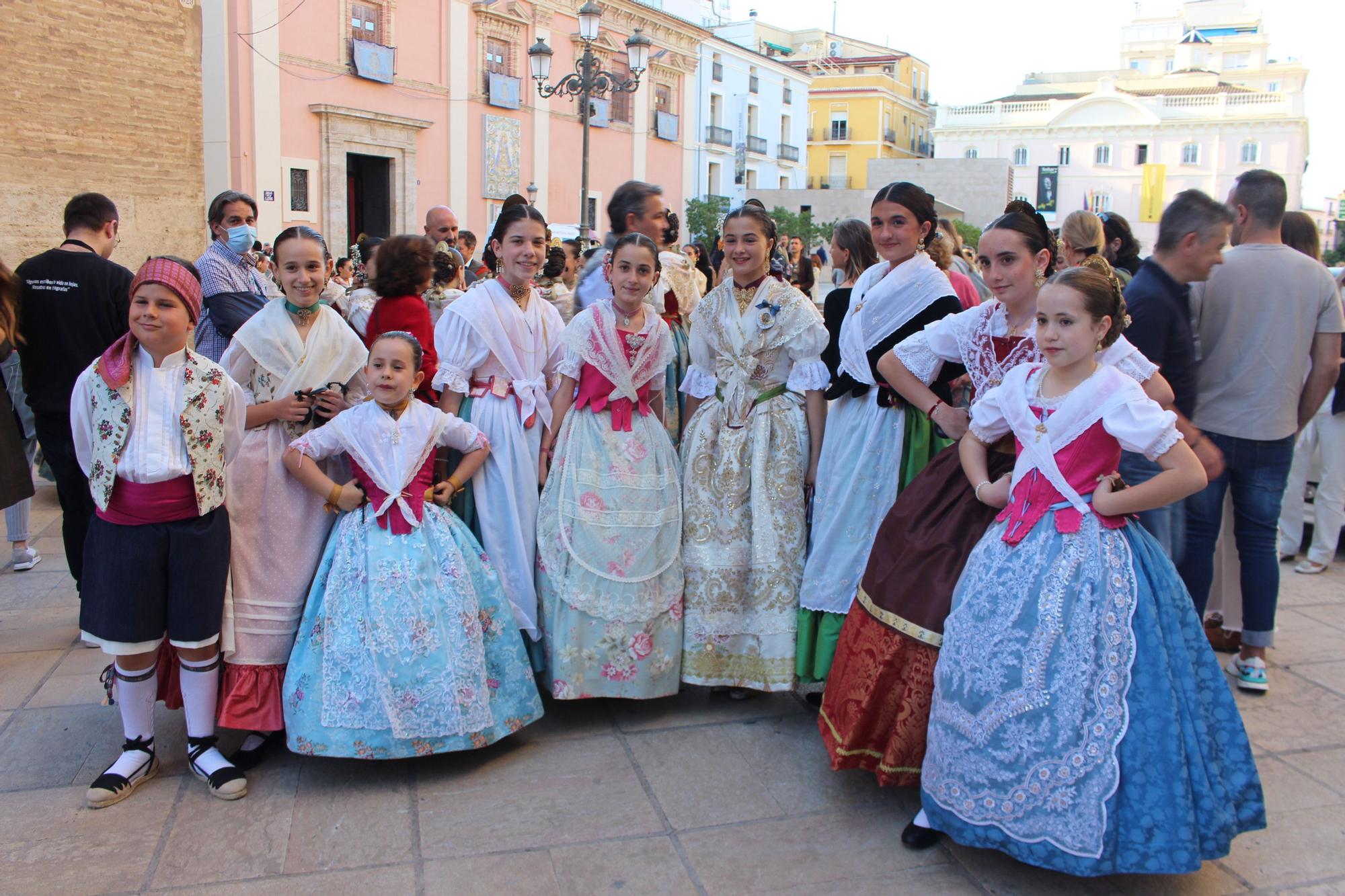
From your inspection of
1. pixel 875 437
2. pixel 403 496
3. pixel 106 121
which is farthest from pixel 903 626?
pixel 106 121

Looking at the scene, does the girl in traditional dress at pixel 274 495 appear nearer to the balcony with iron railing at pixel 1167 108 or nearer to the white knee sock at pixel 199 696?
the white knee sock at pixel 199 696

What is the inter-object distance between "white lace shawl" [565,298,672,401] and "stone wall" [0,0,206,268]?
5818mm

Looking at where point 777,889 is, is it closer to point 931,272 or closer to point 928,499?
point 928,499

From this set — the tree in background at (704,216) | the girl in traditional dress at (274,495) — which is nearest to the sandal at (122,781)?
the girl in traditional dress at (274,495)

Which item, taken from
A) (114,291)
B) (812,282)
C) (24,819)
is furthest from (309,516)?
(812,282)

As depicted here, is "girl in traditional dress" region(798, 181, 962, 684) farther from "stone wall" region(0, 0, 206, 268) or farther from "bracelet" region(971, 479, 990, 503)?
"stone wall" region(0, 0, 206, 268)

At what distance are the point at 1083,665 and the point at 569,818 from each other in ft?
4.67

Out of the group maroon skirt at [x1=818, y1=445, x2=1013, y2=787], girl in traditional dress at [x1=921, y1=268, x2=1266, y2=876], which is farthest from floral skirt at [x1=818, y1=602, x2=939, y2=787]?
girl in traditional dress at [x1=921, y1=268, x2=1266, y2=876]

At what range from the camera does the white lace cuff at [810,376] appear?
3.63 meters

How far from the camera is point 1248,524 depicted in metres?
3.89

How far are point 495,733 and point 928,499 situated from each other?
58.5 inches

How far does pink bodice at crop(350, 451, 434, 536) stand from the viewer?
3.17 meters

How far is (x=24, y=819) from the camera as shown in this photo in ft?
9.30

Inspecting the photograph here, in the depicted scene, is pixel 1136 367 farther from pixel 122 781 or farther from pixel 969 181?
pixel 969 181
